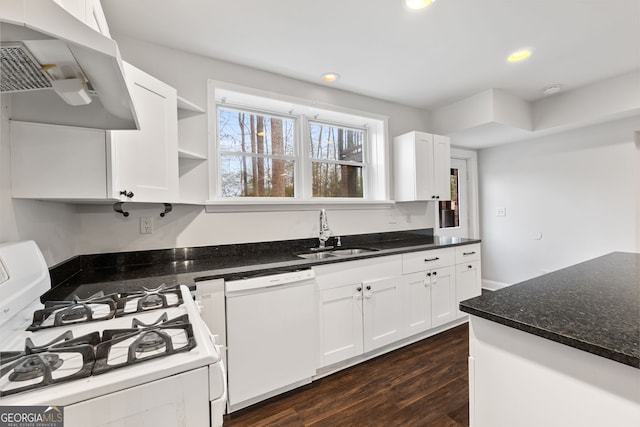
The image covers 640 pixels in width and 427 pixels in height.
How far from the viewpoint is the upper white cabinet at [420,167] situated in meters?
2.94

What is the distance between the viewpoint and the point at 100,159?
128cm

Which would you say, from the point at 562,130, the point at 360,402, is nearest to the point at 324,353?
the point at 360,402

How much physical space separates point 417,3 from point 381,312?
214 centimetres

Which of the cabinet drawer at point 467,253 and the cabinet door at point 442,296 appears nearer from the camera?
the cabinet door at point 442,296

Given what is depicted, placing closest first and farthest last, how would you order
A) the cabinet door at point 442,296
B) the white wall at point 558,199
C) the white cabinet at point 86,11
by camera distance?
the white cabinet at point 86,11, the cabinet door at point 442,296, the white wall at point 558,199

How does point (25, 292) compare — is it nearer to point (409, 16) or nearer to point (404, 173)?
point (409, 16)

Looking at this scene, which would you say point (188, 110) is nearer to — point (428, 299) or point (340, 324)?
point (340, 324)

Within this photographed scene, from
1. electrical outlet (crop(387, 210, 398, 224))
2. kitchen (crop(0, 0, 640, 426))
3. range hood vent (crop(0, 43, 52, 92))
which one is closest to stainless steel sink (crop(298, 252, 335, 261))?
kitchen (crop(0, 0, 640, 426))

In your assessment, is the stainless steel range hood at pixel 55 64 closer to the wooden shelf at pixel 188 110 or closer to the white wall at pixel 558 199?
the wooden shelf at pixel 188 110

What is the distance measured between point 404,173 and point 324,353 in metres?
2.02

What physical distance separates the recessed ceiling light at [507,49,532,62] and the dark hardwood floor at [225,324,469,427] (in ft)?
8.20

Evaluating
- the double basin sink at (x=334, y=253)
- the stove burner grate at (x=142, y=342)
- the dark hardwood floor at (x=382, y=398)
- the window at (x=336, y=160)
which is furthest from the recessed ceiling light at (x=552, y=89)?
the stove burner grate at (x=142, y=342)

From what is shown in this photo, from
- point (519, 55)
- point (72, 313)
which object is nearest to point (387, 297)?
point (72, 313)

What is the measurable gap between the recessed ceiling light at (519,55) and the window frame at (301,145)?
1.19m
